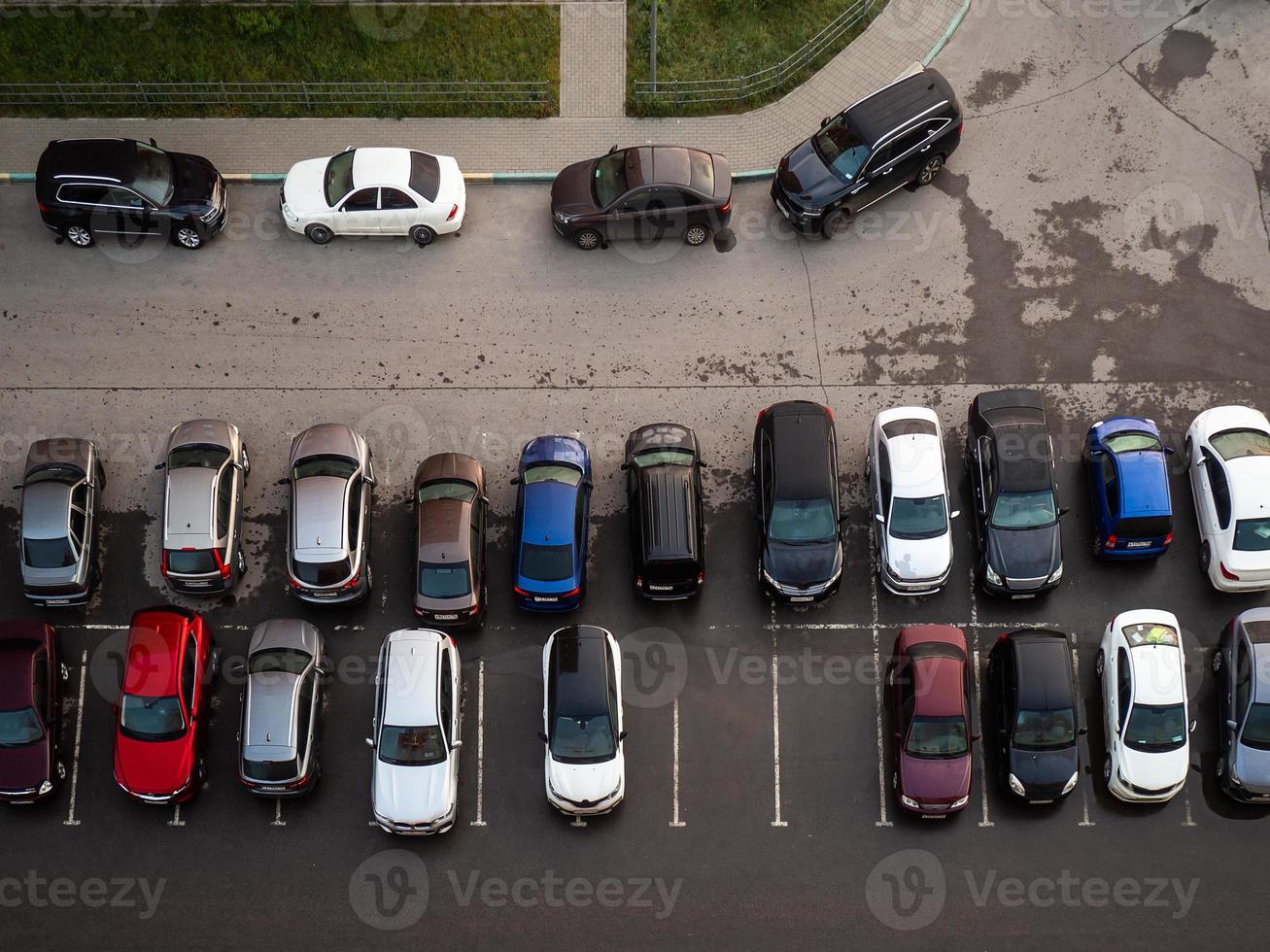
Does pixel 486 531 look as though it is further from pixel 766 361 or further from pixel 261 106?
pixel 261 106

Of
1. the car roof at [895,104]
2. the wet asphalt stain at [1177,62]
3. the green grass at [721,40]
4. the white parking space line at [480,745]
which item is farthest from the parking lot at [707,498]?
the green grass at [721,40]

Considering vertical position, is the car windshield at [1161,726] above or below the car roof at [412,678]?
below

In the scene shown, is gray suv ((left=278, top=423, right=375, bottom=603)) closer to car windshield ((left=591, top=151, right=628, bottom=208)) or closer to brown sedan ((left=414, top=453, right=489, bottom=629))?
brown sedan ((left=414, top=453, right=489, bottom=629))

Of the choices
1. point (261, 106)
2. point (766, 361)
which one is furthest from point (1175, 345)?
point (261, 106)

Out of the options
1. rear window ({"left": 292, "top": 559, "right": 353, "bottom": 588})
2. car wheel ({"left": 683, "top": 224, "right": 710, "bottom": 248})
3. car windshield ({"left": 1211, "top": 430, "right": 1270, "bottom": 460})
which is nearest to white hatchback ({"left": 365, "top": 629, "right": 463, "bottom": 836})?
rear window ({"left": 292, "top": 559, "right": 353, "bottom": 588})

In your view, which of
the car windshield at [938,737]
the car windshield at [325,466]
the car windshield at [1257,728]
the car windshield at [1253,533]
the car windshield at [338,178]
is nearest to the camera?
the car windshield at [1257,728]

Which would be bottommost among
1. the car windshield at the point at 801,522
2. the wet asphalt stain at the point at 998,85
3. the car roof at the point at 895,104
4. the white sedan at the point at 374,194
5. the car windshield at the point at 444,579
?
the car windshield at the point at 444,579

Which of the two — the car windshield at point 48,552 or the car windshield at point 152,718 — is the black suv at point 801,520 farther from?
the car windshield at point 48,552
